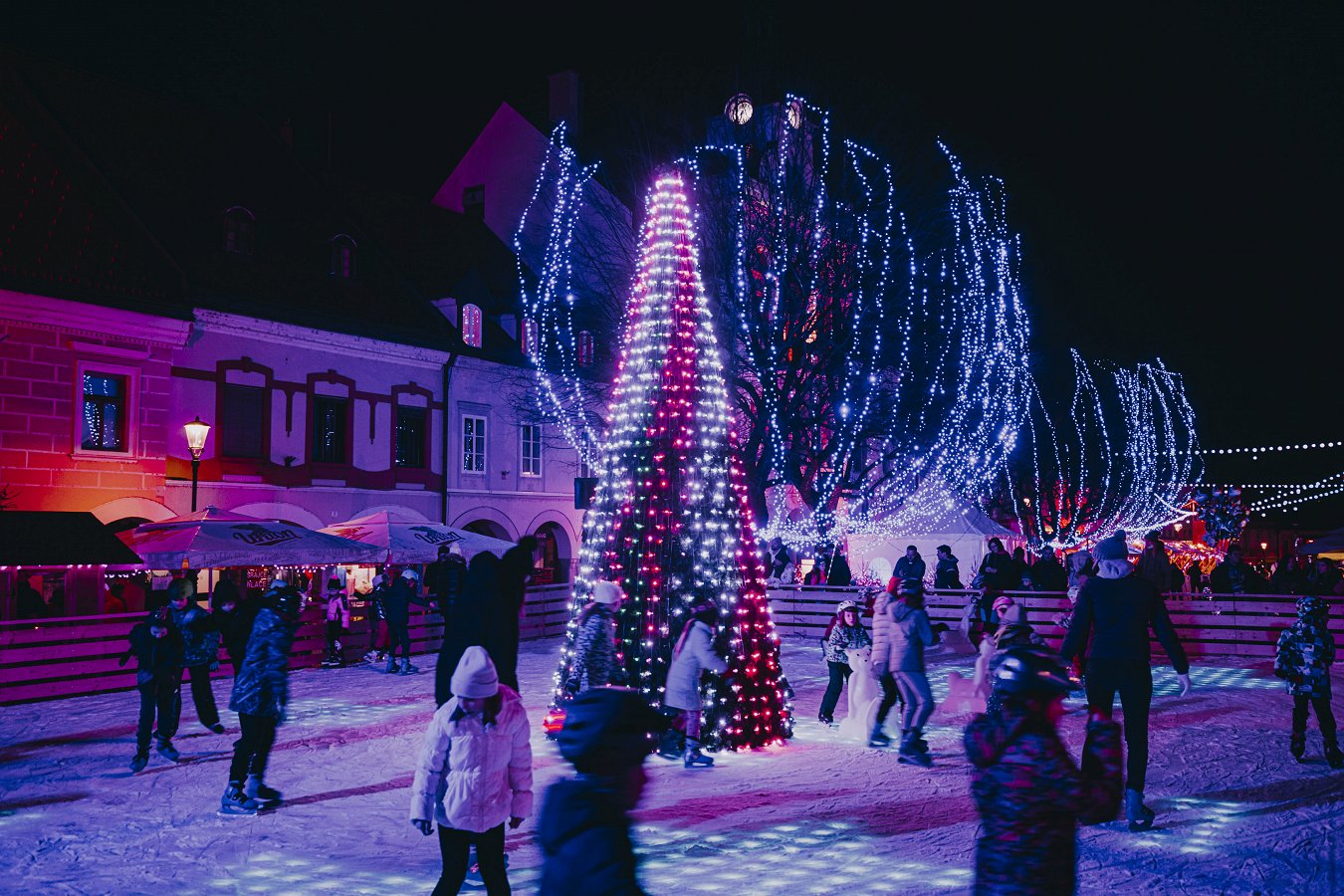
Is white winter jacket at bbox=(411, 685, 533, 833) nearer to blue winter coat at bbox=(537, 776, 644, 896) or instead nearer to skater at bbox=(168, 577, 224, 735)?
blue winter coat at bbox=(537, 776, 644, 896)

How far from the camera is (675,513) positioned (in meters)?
11.6

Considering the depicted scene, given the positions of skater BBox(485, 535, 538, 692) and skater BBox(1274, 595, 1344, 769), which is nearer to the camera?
skater BBox(485, 535, 538, 692)

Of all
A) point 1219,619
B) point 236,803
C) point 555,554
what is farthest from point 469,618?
point 555,554

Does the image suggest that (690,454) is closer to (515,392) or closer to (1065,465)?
(515,392)

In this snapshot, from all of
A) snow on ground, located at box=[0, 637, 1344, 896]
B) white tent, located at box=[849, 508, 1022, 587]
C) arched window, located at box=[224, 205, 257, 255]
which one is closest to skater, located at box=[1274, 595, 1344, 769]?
snow on ground, located at box=[0, 637, 1344, 896]

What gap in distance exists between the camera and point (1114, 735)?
577 cm

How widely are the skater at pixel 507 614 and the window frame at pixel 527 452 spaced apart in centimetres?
2340

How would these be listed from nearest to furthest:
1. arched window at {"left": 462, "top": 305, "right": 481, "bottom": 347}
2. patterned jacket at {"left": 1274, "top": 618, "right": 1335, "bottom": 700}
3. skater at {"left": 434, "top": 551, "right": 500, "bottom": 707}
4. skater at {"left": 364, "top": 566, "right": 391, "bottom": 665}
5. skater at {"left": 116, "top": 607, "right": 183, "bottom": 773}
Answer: skater at {"left": 434, "top": 551, "right": 500, "bottom": 707}
patterned jacket at {"left": 1274, "top": 618, "right": 1335, "bottom": 700}
skater at {"left": 116, "top": 607, "right": 183, "bottom": 773}
skater at {"left": 364, "top": 566, "right": 391, "bottom": 665}
arched window at {"left": 462, "top": 305, "right": 481, "bottom": 347}

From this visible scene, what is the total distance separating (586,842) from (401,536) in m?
19.5

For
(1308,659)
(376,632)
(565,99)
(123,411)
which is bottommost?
(376,632)

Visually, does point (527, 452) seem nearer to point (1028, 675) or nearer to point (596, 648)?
point (596, 648)

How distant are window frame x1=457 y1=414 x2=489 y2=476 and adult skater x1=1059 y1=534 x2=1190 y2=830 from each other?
24306 mm

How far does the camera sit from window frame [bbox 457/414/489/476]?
1215 inches

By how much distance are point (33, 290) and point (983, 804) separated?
2097 centimetres
